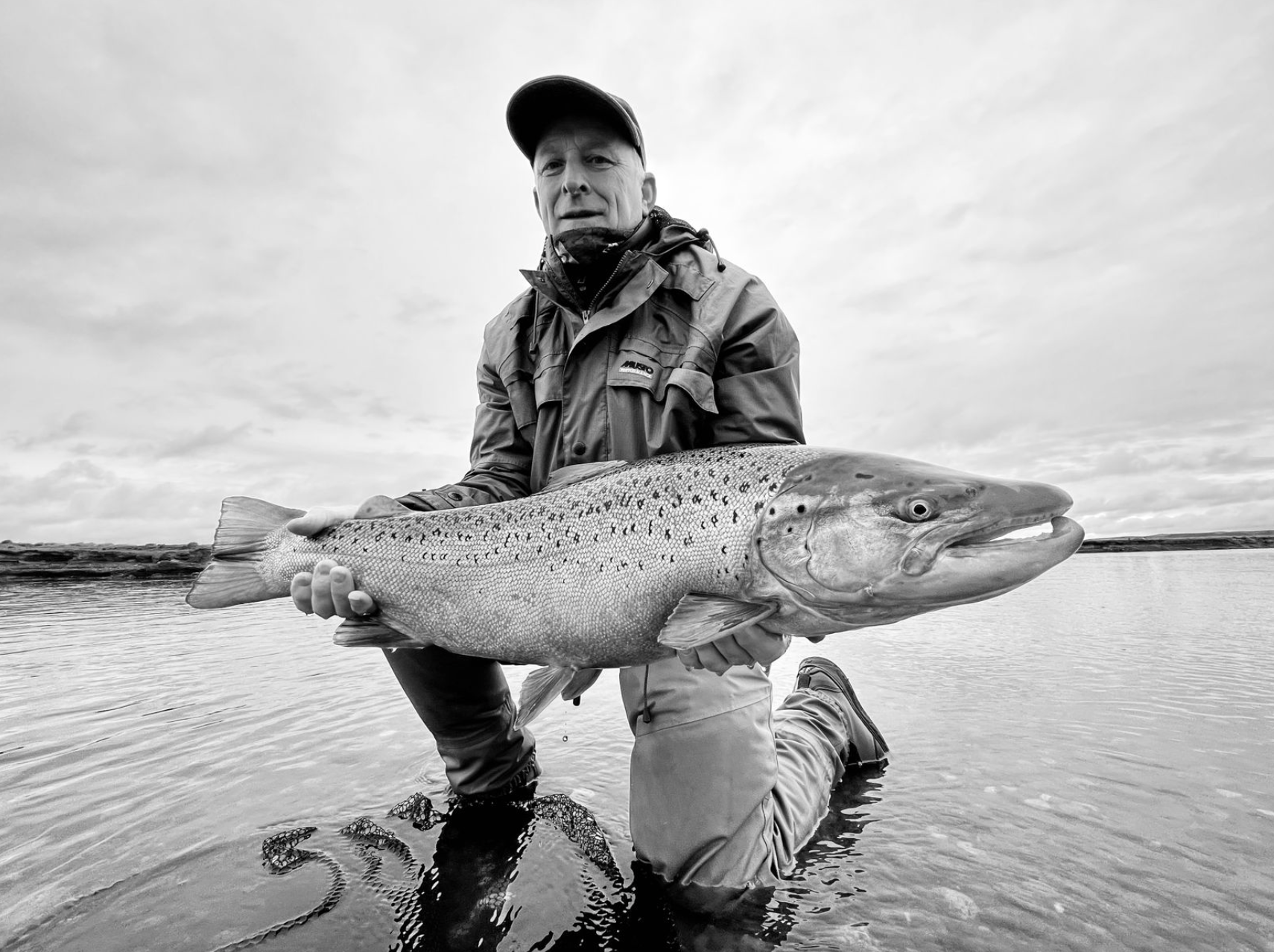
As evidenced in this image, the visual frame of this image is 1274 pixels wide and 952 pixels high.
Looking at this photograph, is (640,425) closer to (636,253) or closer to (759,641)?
(636,253)

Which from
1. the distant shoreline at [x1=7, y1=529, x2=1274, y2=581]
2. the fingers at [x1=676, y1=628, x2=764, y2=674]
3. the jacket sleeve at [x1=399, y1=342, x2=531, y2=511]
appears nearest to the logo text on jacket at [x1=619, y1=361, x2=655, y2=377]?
the jacket sleeve at [x1=399, y1=342, x2=531, y2=511]

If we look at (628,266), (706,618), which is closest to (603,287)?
(628,266)

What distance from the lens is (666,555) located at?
2676mm

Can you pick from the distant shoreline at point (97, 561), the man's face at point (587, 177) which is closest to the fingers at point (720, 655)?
the man's face at point (587, 177)

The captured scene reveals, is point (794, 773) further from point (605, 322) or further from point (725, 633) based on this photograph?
point (605, 322)

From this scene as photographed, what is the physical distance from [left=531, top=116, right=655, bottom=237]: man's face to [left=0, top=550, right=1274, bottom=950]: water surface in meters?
→ 3.18

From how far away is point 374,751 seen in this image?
4.38m

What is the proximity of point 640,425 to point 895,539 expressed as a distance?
1.51 meters

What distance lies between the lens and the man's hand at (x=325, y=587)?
10.3 ft

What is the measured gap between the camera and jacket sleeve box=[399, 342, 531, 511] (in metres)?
3.99

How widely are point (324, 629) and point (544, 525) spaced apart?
10.3 m

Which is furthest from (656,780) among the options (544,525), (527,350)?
(527,350)

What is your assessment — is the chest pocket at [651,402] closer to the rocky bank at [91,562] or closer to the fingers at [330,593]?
the fingers at [330,593]

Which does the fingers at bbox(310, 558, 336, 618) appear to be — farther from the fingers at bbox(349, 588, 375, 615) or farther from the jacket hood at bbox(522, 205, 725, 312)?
the jacket hood at bbox(522, 205, 725, 312)
